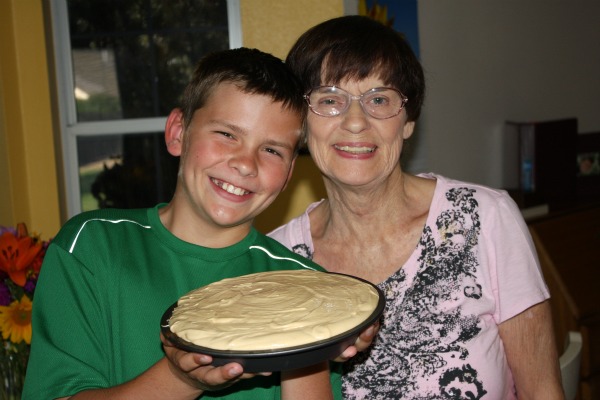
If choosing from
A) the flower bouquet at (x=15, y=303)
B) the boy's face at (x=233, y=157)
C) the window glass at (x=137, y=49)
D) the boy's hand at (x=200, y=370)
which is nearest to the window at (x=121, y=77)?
the window glass at (x=137, y=49)

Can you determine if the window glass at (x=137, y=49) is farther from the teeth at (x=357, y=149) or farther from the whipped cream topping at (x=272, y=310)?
the whipped cream topping at (x=272, y=310)

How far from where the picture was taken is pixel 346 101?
1652mm

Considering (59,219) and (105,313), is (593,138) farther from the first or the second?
(105,313)

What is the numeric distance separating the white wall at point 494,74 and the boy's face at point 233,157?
7.08 feet

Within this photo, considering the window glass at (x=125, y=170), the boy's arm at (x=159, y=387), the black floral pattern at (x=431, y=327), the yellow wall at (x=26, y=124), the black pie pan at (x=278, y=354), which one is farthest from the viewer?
the window glass at (x=125, y=170)

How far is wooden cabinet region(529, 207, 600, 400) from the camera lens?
124 inches

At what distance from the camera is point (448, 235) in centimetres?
172

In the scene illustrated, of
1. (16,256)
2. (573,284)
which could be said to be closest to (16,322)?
(16,256)

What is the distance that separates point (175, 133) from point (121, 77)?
196 centimetres

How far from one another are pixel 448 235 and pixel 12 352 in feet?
3.55

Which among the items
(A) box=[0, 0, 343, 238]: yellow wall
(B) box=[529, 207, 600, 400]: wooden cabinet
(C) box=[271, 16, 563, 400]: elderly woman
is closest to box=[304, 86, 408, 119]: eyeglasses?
(C) box=[271, 16, 563, 400]: elderly woman

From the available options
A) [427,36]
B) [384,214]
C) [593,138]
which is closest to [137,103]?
[427,36]

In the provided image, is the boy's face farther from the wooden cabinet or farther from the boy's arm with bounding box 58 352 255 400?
the wooden cabinet

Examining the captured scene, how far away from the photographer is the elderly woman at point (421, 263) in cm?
164
